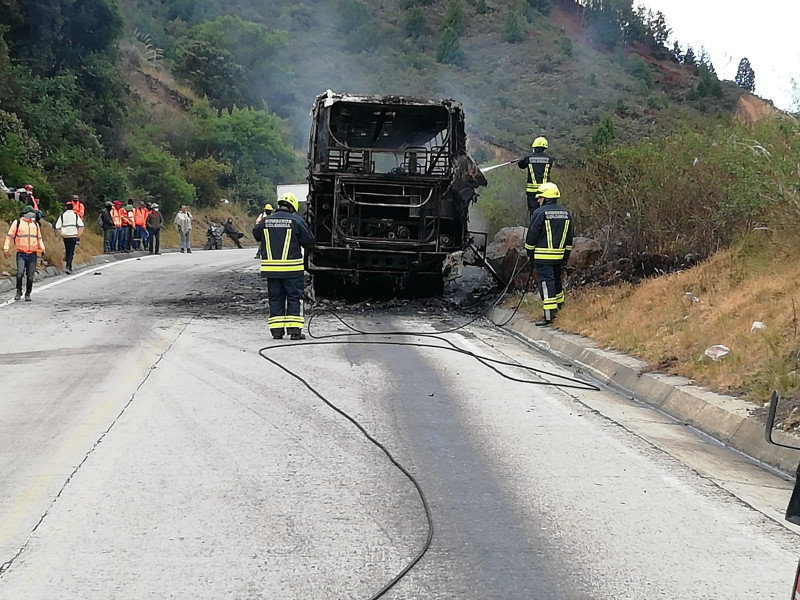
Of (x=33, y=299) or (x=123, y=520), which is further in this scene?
(x=33, y=299)

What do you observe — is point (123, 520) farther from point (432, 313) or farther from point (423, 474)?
point (432, 313)

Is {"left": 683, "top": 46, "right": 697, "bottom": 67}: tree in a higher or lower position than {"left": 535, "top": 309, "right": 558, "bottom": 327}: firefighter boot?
higher

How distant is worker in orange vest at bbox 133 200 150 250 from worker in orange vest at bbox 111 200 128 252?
1.34 metres

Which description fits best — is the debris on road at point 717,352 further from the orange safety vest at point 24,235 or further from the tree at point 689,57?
the tree at point 689,57

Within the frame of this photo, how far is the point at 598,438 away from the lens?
6.45 metres

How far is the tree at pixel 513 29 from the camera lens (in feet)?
269

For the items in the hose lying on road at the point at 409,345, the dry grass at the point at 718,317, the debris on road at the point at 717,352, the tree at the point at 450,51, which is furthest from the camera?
the tree at the point at 450,51

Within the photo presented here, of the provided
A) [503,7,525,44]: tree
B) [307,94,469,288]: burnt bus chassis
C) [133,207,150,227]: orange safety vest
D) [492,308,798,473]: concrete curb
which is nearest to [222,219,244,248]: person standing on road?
[133,207,150,227]: orange safety vest

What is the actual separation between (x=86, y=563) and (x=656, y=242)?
9952 mm

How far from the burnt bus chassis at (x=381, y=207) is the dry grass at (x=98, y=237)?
24.4 feet

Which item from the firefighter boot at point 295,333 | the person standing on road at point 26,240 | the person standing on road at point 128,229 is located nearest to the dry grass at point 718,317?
the firefighter boot at point 295,333

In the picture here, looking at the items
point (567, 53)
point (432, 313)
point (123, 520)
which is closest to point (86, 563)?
point (123, 520)

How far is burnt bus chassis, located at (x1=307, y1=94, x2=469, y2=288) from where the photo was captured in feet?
44.3

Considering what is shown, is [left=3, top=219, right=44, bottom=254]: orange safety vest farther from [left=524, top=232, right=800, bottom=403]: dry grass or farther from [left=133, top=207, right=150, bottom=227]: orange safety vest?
[left=133, top=207, right=150, bottom=227]: orange safety vest
